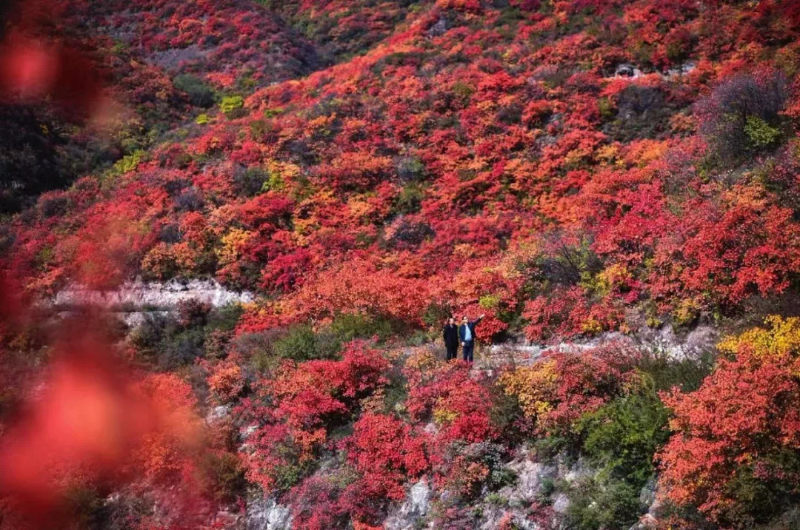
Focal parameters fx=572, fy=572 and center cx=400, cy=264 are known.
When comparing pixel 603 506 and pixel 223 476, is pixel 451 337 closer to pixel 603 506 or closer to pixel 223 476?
pixel 603 506

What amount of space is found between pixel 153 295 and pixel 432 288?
1096cm

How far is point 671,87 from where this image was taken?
75.5 ft

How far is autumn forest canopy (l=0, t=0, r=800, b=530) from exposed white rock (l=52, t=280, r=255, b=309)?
3.9 inches

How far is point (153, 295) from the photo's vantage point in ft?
69.0

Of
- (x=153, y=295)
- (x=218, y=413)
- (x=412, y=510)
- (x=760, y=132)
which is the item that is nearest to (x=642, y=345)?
(x=412, y=510)

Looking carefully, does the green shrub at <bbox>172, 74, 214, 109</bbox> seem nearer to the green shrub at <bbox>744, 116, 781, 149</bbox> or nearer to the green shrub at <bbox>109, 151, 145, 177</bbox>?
the green shrub at <bbox>109, 151, 145, 177</bbox>

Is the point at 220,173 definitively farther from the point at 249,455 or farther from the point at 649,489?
the point at 649,489

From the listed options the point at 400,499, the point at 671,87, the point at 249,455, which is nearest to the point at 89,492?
the point at 249,455

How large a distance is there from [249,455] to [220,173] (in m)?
15.8

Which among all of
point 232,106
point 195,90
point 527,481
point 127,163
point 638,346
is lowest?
point 127,163

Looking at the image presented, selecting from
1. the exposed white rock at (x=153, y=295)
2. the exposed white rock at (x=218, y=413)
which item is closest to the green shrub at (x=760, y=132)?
the exposed white rock at (x=218, y=413)

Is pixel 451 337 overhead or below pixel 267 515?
overhead

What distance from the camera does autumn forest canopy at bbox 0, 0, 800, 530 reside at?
911cm

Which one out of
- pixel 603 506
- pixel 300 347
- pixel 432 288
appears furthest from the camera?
pixel 432 288
